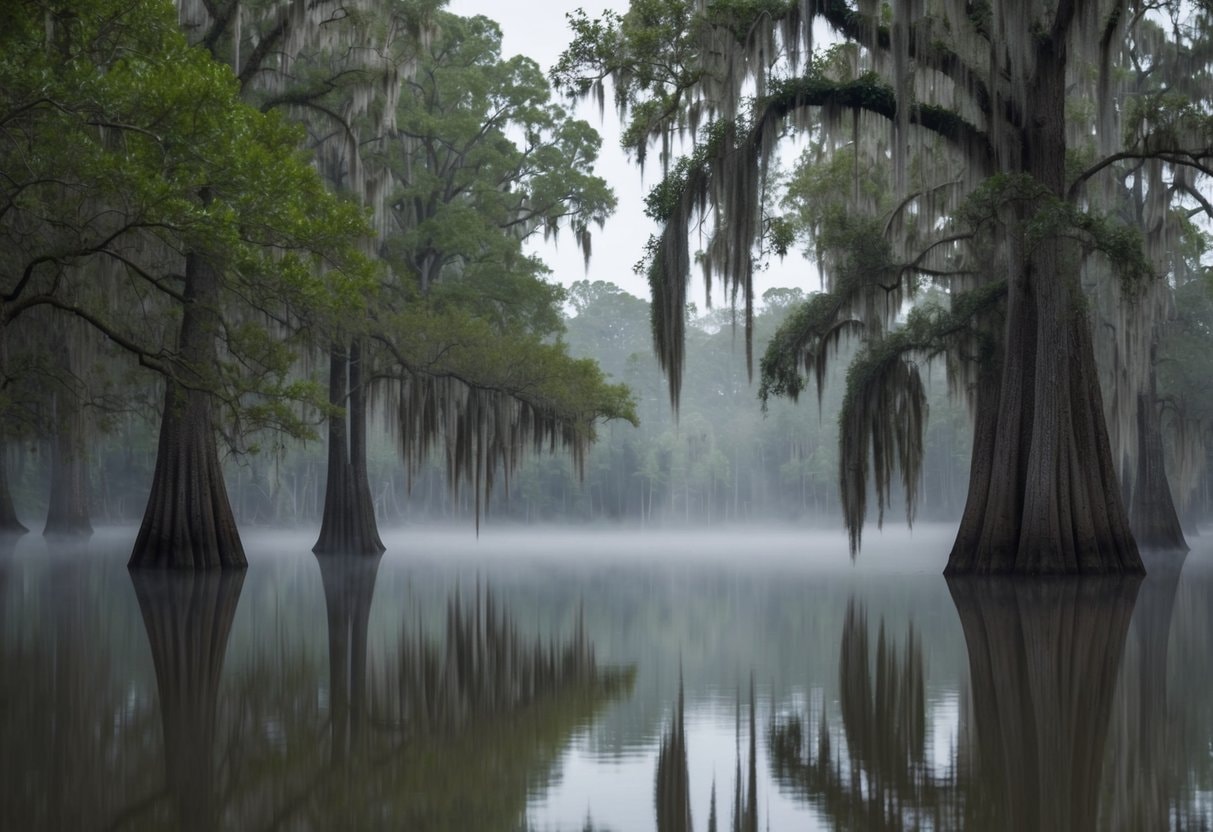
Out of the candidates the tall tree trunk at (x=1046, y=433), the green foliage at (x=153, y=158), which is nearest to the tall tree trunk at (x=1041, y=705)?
the tall tree trunk at (x=1046, y=433)

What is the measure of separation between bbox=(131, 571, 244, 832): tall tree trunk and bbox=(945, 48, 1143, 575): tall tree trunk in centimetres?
881

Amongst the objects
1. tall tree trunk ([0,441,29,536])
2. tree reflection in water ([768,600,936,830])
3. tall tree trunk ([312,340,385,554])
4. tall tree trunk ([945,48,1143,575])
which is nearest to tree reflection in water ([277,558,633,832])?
tree reflection in water ([768,600,936,830])

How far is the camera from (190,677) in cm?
651

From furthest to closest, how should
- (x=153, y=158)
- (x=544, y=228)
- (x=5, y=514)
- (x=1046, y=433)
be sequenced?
(x=5, y=514)
(x=544, y=228)
(x=1046, y=433)
(x=153, y=158)

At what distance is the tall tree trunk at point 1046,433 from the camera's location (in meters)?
14.7

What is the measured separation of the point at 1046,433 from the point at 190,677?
1098cm

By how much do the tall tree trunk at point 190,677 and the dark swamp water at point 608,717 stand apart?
0.09ft

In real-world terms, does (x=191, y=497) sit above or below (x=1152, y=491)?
above

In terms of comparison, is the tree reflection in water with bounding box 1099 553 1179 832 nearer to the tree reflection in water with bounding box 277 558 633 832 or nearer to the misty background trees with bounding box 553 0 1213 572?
the tree reflection in water with bounding box 277 558 633 832

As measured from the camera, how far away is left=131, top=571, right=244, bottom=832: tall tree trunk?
3851 mm

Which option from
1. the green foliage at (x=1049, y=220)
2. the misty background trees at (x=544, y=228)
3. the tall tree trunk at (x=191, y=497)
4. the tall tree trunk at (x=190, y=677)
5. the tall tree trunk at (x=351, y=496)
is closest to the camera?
the tall tree trunk at (x=190, y=677)

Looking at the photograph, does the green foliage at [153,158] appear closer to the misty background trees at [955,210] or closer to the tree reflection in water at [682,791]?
the misty background trees at [955,210]

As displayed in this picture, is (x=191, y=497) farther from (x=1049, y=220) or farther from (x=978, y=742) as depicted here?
(x=978, y=742)

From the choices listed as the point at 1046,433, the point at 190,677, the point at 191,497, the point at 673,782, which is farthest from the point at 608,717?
the point at 191,497
